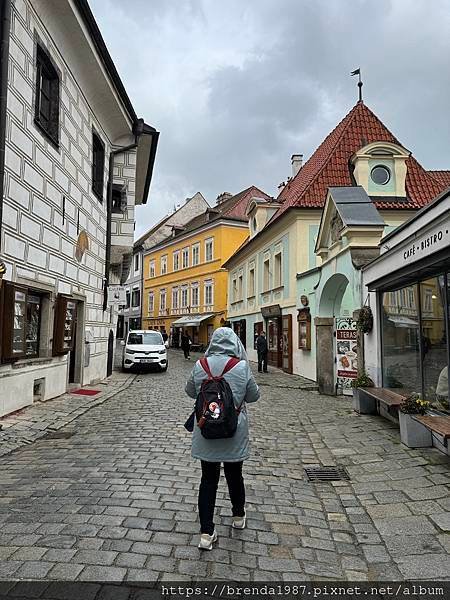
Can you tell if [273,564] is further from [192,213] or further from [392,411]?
[192,213]

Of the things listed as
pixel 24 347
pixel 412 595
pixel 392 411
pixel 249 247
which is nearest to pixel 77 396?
pixel 24 347

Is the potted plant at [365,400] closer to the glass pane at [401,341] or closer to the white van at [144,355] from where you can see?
the glass pane at [401,341]

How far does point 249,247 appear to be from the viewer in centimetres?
2680

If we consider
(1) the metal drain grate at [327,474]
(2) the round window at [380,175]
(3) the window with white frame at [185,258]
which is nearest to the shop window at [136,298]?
(3) the window with white frame at [185,258]

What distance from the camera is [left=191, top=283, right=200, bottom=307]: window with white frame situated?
3931 centimetres

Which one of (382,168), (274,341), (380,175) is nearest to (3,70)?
(382,168)

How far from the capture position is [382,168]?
18.8 meters

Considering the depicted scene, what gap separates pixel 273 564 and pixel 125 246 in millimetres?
13205

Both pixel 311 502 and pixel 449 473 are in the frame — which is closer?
pixel 311 502

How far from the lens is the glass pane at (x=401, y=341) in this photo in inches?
304

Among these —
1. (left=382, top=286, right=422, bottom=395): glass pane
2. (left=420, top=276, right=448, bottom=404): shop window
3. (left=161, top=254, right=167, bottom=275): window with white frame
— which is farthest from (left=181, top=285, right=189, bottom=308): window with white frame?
(left=420, top=276, right=448, bottom=404): shop window

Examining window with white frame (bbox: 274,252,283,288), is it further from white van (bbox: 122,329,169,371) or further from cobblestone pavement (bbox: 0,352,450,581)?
cobblestone pavement (bbox: 0,352,450,581)

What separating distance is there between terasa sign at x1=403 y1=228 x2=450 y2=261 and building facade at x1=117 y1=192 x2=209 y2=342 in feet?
138

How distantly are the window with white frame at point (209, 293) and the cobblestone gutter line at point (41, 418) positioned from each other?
2543 cm
